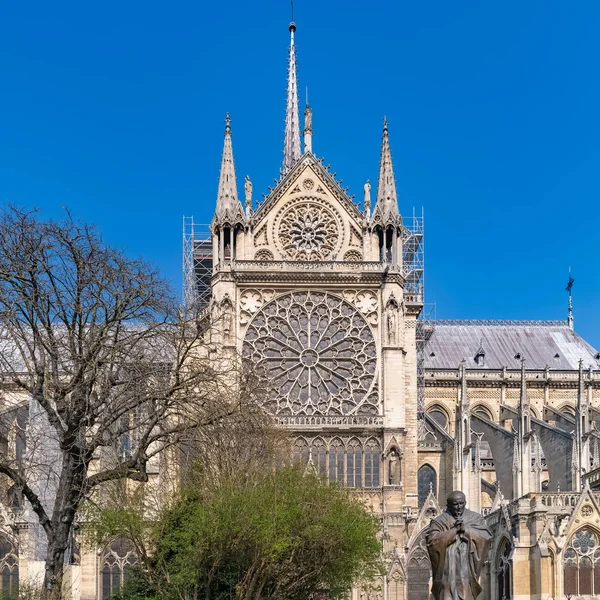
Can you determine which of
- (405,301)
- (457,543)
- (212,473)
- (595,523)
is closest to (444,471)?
(405,301)

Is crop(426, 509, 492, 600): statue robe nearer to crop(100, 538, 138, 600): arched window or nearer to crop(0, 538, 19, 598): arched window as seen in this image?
crop(100, 538, 138, 600): arched window

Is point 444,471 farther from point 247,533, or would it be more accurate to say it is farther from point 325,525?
point 247,533

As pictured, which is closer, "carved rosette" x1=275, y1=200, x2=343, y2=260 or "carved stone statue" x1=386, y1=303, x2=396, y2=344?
"carved stone statue" x1=386, y1=303, x2=396, y2=344

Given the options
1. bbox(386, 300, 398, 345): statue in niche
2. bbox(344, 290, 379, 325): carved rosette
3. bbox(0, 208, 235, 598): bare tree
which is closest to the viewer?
bbox(0, 208, 235, 598): bare tree

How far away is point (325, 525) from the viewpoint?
30.0 m

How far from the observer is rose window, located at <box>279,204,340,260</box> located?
152 feet

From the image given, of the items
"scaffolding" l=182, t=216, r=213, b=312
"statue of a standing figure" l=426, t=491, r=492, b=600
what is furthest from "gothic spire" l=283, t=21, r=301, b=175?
"statue of a standing figure" l=426, t=491, r=492, b=600

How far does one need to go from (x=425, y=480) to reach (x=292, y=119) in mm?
28129

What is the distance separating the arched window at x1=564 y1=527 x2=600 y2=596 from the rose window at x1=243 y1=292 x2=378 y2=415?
9.89 metres

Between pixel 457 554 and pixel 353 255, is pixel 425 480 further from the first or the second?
pixel 457 554

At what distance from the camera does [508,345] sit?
204ft

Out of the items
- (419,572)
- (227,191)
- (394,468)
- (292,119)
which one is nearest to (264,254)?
(227,191)

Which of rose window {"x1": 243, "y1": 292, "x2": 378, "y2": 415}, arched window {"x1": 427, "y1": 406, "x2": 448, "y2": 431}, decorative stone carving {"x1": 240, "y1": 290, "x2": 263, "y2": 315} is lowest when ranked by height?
arched window {"x1": 427, "y1": 406, "x2": 448, "y2": 431}

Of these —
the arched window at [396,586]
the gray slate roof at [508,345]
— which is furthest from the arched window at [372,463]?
the gray slate roof at [508,345]
